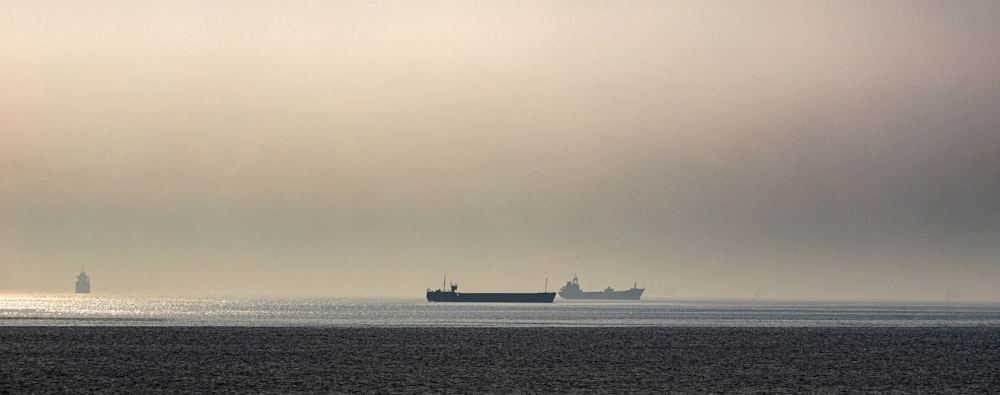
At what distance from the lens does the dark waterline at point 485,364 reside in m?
48.5

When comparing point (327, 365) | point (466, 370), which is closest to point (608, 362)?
point (466, 370)

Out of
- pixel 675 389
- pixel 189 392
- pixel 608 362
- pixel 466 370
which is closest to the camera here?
pixel 189 392

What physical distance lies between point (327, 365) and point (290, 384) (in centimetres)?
1087

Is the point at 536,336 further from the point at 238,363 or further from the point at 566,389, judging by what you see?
the point at 566,389

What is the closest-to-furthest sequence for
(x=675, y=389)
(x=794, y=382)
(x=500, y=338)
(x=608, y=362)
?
(x=675, y=389) < (x=794, y=382) < (x=608, y=362) < (x=500, y=338)

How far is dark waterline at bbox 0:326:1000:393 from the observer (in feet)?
159

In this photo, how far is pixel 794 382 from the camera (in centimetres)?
5156

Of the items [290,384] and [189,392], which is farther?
[290,384]

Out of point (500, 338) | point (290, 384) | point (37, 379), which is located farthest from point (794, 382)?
point (500, 338)

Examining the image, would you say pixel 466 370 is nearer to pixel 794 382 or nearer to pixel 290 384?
pixel 290 384

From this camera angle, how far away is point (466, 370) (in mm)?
56594

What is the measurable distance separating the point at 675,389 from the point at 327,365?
19.8m

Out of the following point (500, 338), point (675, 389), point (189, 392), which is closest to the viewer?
point (189, 392)

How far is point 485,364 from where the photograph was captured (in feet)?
199
